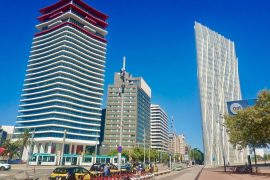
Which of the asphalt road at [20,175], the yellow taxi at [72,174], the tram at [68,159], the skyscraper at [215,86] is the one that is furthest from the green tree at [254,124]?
the skyscraper at [215,86]

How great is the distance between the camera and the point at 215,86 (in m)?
143

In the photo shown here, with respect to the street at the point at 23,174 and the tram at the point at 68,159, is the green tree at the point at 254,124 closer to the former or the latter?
the street at the point at 23,174

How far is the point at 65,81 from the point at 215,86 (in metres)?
77.7

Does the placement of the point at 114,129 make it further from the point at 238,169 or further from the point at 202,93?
the point at 238,169

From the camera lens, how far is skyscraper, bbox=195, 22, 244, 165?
13625 centimetres

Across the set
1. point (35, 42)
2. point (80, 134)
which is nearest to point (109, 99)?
point (80, 134)

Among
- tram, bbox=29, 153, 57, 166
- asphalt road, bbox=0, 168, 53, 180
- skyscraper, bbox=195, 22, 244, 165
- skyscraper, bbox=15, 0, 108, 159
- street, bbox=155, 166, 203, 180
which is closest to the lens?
asphalt road, bbox=0, 168, 53, 180

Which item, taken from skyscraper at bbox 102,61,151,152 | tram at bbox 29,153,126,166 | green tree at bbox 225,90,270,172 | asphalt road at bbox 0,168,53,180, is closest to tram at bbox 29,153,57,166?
tram at bbox 29,153,126,166

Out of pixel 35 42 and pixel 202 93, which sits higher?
pixel 35 42

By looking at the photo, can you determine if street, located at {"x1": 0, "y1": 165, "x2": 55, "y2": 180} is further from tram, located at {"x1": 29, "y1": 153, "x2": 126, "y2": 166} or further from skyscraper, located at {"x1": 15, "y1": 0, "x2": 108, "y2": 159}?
skyscraper, located at {"x1": 15, "y1": 0, "x2": 108, "y2": 159}

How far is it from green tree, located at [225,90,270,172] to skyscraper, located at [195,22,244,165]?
264ft

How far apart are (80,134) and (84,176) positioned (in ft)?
372

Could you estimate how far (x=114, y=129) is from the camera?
14725cm

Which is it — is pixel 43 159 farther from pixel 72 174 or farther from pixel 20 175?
pixel 20 175
